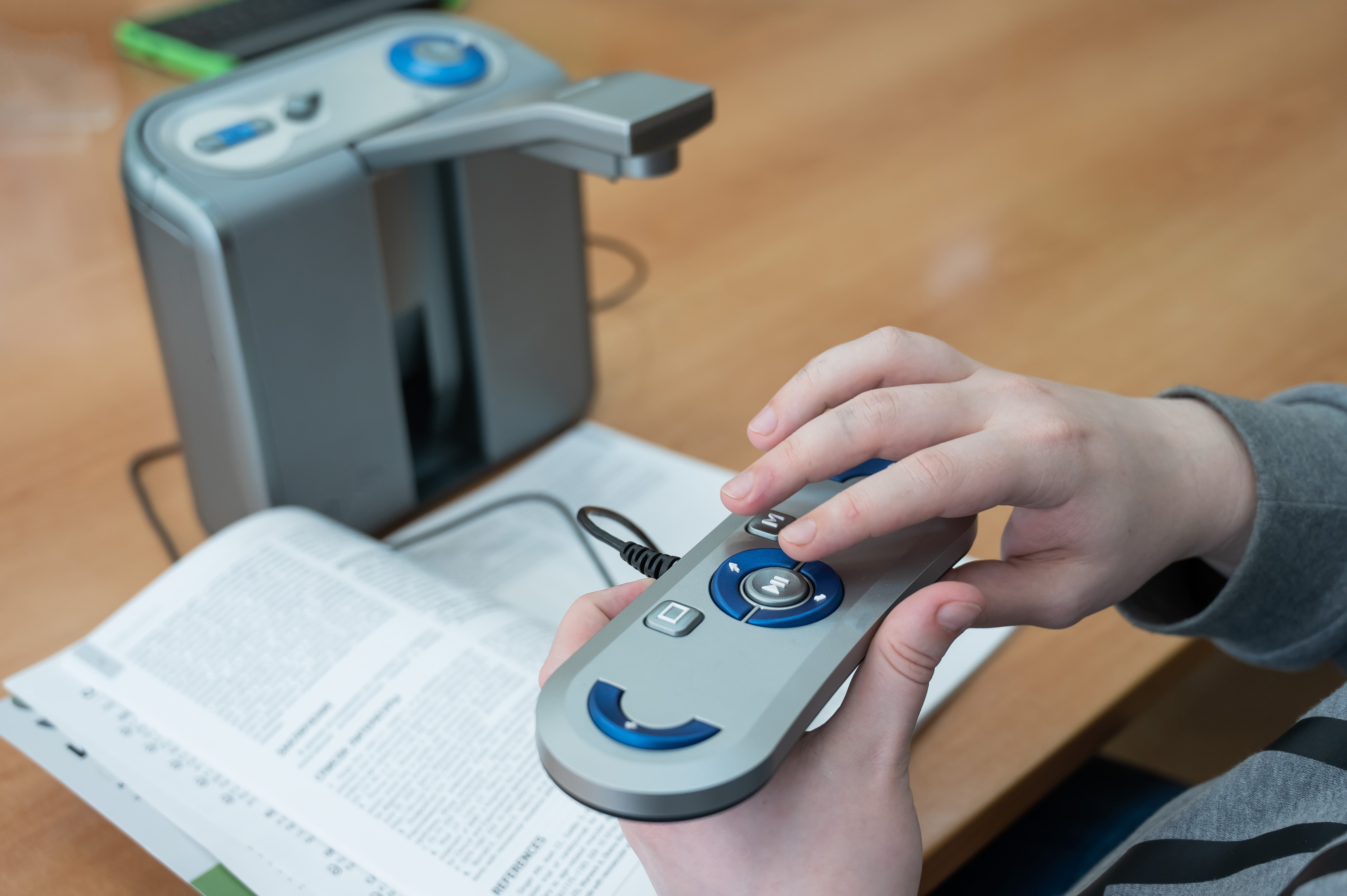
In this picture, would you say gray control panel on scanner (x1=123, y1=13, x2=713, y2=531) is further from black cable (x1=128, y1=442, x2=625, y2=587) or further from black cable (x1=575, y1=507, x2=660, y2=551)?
black cable (x1=575, y1=507, x2=660, y2=551)

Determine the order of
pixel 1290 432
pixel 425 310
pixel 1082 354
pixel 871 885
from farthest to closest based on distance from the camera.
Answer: pixel 1082 354 < pixel 425 310 < pixel 1290 432 < pixel 871 885

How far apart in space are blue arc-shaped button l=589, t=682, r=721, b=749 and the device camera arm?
11.7 inches

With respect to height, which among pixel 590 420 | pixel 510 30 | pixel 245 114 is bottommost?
pixel 590 420

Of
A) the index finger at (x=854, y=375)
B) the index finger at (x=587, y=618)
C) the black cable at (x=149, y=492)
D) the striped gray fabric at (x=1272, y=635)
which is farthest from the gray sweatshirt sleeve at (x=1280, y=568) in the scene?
the black cable at (x=149, y=492)

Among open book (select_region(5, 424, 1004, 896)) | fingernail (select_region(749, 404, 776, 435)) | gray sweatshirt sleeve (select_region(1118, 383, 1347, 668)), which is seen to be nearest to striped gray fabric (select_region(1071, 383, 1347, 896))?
gray sweatshirt sleeve (select_region(1118, 383, 1347, 668))

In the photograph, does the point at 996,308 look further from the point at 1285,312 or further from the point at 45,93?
the point at 45,93

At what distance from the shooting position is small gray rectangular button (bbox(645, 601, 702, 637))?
0.37 meters

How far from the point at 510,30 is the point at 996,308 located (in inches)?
26.9

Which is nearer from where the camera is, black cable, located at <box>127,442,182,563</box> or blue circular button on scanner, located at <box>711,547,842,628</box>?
blue circular button on scanner, located at <box>711,547,842,628</box>

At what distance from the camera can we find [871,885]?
14.8 inches

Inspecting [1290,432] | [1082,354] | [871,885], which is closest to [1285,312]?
[1082,354]

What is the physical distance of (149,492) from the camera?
68 cm

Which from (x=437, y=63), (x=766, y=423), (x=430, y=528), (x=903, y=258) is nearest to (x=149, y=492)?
(x=430, y=528)

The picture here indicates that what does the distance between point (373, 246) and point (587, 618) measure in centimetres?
28
